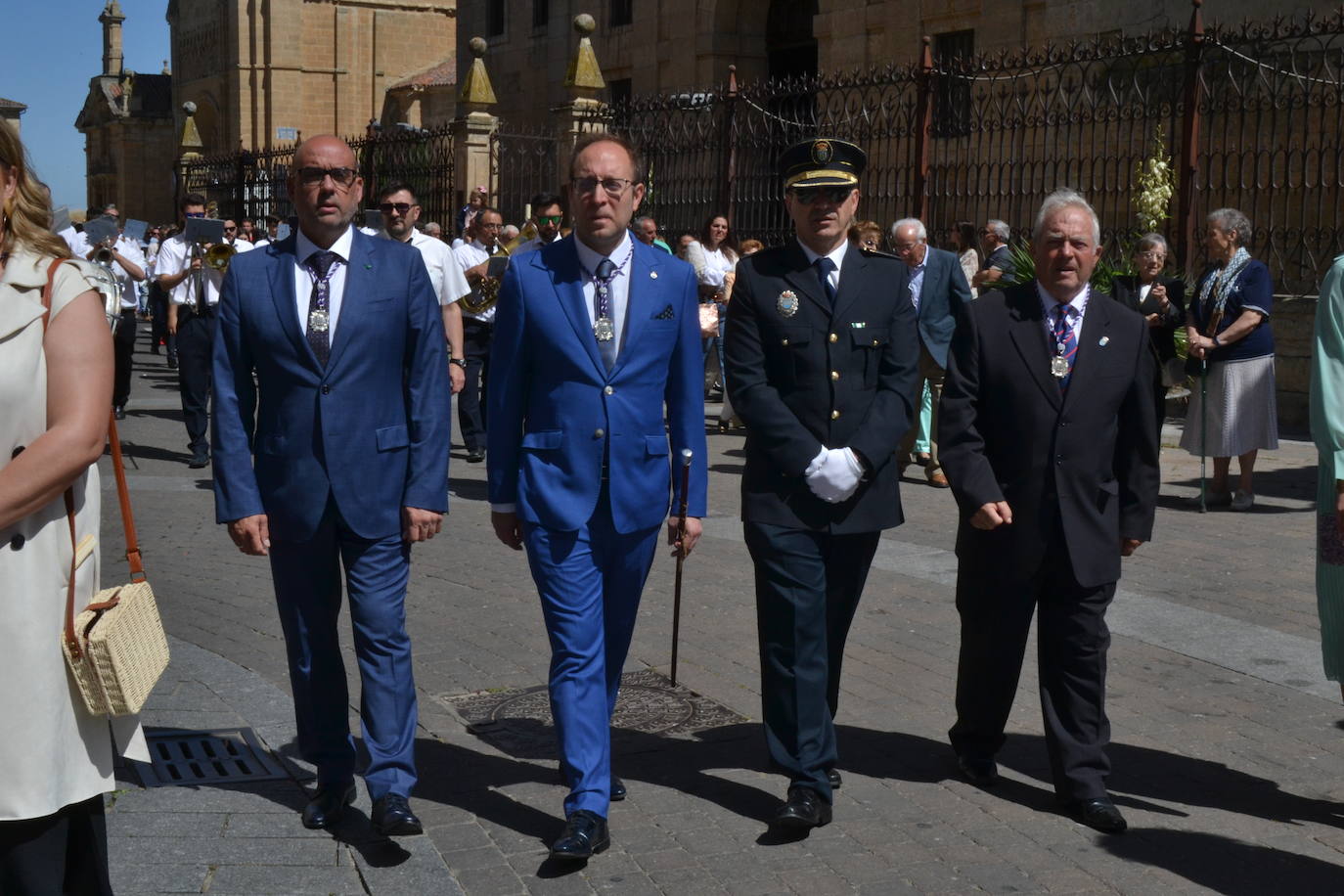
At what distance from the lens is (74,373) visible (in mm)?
3102

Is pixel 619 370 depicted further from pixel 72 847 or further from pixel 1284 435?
pixel 1284 435

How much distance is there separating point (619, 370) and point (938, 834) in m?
1.65

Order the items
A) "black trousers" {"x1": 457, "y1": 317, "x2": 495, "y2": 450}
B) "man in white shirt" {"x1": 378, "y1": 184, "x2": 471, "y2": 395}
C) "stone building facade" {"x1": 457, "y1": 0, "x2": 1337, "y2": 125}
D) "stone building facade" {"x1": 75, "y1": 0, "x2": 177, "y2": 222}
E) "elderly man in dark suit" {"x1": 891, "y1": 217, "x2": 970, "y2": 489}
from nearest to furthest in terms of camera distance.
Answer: "man in white shirt" {"x1": 378, "y1": 184, "x2": 471, "y2": 395}, "elderly man in dark suit" {"x1": 891, "y1": 217, "x2": 970, "y2": 489}, "black trousers" {"x1": 457, "y1": 317, "x2": 495, "y2": 450}, "stone building facade" {"x1": 457, "y1": 0, "x2": 1337, "y2": 125}, "stone building facade" {"x1": 75, "y1": 0, "x2": 177, "y2": 222}

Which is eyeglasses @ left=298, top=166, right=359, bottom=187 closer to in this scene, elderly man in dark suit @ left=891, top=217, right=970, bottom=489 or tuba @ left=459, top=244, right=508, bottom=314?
elderly man in dark suit @ left=891, top=217, right=970, bottom=489

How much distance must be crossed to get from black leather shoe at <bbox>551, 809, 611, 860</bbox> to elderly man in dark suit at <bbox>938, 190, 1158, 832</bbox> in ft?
4.68

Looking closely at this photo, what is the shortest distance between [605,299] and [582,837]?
5.11ft

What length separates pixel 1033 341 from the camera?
16.4ft

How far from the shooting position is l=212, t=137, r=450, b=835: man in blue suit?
4688 mm

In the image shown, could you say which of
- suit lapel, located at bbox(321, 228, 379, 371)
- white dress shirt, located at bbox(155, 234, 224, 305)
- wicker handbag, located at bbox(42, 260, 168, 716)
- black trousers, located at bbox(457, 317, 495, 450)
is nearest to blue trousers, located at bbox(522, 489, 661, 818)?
suit lapel, located at bbox(321, 228, 379, 371)

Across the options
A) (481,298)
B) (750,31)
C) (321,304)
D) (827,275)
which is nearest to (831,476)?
(827,275)

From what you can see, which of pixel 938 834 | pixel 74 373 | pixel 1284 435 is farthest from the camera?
pixel 1284 435

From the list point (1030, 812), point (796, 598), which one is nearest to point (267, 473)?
point (796, 598)

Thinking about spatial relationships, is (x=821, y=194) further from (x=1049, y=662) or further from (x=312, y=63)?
(x=312, y=63)

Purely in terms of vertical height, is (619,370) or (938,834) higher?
(619,370)
